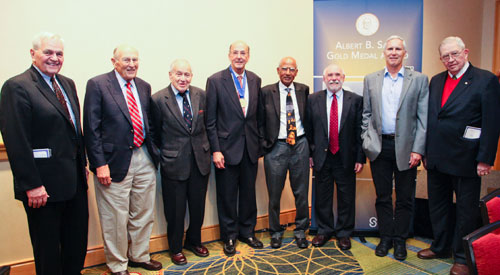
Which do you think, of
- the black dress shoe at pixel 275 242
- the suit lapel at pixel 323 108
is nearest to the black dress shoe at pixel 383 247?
the black dress shoe at pixel 275 242

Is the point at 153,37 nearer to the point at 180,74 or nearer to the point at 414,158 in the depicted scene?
the point at 180,74

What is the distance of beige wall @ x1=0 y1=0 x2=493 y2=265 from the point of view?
8.59 feet

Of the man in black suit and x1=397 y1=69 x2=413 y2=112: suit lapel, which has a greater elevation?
x1=397 y1=69 x2=413 y2=112: suit lapel

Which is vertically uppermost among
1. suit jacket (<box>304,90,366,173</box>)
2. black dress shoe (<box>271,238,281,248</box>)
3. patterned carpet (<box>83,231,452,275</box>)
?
suit jacket (<box>304,90,366,173</box>)

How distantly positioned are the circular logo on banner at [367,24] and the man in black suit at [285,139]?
0.89m

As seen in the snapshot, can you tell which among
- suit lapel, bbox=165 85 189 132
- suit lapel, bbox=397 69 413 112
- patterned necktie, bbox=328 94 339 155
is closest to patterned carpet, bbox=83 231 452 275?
patterned necktie, bbox=328 94 339 155

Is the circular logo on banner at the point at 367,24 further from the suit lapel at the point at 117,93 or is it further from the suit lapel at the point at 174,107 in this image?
the suit lapel at the point at 117,93

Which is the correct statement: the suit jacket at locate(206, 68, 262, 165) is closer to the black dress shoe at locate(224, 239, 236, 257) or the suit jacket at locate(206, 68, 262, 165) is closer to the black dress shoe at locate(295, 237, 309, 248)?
the black dress shoe at locate(224, 239, 236, 257)

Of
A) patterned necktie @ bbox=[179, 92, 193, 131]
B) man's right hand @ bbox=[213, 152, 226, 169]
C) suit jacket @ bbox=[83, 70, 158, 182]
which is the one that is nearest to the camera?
suit jacket @ bbox=[83, 70, 158, 182]

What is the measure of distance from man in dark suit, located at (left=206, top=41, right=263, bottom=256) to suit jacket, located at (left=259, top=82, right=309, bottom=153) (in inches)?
2.8

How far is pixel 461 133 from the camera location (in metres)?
2.55

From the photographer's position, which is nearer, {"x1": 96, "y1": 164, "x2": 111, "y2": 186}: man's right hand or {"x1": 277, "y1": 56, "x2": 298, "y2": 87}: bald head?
{"x1": 96, "y1": 164, "x2": 111, "y2": 186}: man's right hand

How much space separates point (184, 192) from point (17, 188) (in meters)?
1.23

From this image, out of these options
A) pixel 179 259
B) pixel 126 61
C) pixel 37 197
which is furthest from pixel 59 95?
pixel 179 259
